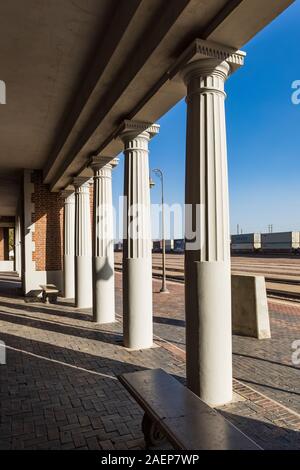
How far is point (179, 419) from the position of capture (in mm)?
2768

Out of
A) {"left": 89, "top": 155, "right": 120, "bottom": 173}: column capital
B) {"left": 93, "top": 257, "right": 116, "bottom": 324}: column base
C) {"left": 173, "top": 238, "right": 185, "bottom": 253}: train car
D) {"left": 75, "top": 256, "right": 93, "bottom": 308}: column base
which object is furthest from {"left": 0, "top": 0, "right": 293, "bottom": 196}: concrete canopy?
{"left": 173, "top": 238, "right": 185, "bottom": 253}: train car

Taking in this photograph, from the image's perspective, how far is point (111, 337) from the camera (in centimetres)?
736

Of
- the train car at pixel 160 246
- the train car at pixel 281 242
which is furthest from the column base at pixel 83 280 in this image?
the train car at pixel 160 246

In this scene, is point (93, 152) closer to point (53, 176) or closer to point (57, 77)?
point (57, 77)

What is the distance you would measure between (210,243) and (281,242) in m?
46.4

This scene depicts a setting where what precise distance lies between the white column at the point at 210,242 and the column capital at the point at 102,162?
4488 mm

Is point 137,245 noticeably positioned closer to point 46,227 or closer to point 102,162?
point 102,162

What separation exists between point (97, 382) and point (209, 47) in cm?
453

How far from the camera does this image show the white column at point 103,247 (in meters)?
8.62

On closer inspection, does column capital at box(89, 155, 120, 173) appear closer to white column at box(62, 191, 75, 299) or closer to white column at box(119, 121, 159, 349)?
white column at box(119, 121, 159, 349)

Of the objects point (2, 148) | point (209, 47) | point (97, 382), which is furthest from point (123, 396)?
point (2, 148)

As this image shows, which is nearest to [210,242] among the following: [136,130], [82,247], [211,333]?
[211,333]

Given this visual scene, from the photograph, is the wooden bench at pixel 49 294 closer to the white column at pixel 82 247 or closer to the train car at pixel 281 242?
the white column at pixel 82 247

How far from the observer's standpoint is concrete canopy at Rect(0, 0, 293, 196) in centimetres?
355
